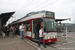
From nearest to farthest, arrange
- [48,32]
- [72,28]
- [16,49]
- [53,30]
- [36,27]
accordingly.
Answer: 1. [16,49]
2. [48,32]
3. [53,30]
4. [36,27]
5. [72,28]

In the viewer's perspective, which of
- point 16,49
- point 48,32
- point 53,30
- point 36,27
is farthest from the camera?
point 36,27

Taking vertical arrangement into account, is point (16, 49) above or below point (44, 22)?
below

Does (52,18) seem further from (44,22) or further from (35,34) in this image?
(35,34)

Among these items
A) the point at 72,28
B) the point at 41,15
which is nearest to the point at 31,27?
the point at 41,15

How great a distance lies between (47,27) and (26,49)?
3023mm

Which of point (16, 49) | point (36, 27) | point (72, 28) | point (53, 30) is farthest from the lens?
point (72, 28)

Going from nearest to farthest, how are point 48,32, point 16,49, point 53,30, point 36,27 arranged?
point 16,49
point 48,32
point 53,30
point 36,27

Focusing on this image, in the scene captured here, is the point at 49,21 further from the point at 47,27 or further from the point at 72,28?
the point at 72,28

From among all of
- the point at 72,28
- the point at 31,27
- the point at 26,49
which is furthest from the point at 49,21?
the point at 72,28

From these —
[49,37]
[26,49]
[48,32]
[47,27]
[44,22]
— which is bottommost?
[26,49]

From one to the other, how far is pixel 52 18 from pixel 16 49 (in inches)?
192

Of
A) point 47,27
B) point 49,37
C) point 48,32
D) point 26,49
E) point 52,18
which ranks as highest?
point 52,18

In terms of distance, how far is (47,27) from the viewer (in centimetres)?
707

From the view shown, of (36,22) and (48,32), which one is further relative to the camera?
(36,22)
